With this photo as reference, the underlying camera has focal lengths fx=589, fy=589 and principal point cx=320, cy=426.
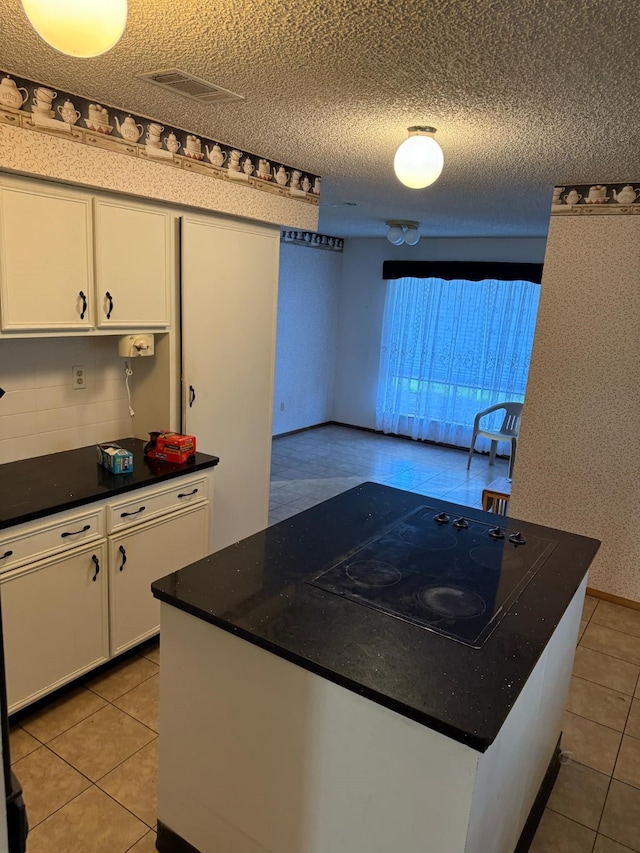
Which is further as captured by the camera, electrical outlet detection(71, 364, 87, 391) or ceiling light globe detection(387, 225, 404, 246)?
ceiling light globe detection(387, 225, 404, 246)

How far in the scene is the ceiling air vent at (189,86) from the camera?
2.03 metres

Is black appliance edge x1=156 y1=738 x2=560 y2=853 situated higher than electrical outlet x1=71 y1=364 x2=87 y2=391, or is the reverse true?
electrical outlet x1=71 y1=364 x2=87 y2=391

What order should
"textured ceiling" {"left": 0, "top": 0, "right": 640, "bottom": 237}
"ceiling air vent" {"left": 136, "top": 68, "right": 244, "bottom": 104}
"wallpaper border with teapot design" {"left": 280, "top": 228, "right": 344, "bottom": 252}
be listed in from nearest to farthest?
"textured ceiling" {"left": 0, "top": 0, "right": 640, "bottom": 237} < "ceiling air vent" {"left": 136, "top": 68, "right": 244, "bottom": 104} < "wallpaper border with teapot design" {"left": 280, "top": 228, "right": 344, "bottom": 252}

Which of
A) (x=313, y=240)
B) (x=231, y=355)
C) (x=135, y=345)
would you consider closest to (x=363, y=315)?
(x=313, y=240)

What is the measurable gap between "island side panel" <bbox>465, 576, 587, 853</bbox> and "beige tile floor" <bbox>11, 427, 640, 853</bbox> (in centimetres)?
22

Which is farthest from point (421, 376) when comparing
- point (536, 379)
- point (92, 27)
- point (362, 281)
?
point (92, 27)

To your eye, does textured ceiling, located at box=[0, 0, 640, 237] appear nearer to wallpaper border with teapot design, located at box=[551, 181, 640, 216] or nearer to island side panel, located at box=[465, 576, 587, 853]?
wallpaper border with teapot design, located at box=[551, 181, 640, 216]

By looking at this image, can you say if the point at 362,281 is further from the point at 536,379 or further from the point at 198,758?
the point at 198,758

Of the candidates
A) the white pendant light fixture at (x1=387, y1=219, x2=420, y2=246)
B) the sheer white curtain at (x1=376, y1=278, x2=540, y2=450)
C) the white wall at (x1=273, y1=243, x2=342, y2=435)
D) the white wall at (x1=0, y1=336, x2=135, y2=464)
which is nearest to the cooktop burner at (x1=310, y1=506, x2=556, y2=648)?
the white wall at (x1=0, y1=336, x2=135, y2=464)

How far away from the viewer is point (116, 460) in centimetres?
258

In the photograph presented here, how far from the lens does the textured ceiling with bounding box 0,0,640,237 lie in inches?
59.2

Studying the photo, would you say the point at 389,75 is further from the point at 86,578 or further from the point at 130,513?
the point at 86,578

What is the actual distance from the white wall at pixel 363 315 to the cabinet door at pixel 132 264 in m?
4.53

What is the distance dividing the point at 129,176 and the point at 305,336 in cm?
456
